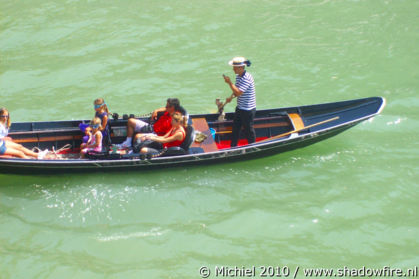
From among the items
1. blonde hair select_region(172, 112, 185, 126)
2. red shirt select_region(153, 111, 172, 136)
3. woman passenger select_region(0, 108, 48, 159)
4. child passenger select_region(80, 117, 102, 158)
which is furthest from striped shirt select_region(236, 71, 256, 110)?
woman passenger select_region(0, 108, 48, 159)

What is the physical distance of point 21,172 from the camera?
795 centimetres

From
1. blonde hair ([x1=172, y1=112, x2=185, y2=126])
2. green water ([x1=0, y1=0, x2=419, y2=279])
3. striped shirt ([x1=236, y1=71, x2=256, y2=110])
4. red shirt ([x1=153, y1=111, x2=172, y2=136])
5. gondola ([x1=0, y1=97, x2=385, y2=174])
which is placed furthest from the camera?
red shirt ([x1=153, y1=111, x2=172, y2=136])

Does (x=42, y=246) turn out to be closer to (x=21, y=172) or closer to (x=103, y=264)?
(x=103, y=264)

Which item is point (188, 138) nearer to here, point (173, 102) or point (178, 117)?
point (178, 117)

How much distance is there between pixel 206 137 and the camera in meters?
8.59

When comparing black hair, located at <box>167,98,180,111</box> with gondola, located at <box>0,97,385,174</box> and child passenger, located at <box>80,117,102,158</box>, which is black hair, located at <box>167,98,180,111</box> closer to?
gondola, located at <box>0,97,385,174</box>

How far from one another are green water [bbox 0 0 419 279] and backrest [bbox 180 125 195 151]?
53cm

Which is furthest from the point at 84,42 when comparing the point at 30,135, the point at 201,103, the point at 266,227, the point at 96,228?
the point at 266,227

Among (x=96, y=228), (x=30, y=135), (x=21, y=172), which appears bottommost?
(x=96, y=228)

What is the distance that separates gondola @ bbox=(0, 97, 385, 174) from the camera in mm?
7906

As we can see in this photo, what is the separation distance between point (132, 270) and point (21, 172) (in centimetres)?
289

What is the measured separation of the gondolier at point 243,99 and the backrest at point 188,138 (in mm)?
954

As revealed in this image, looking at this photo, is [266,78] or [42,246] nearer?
[42,246]

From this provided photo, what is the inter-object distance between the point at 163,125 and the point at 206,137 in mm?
788
